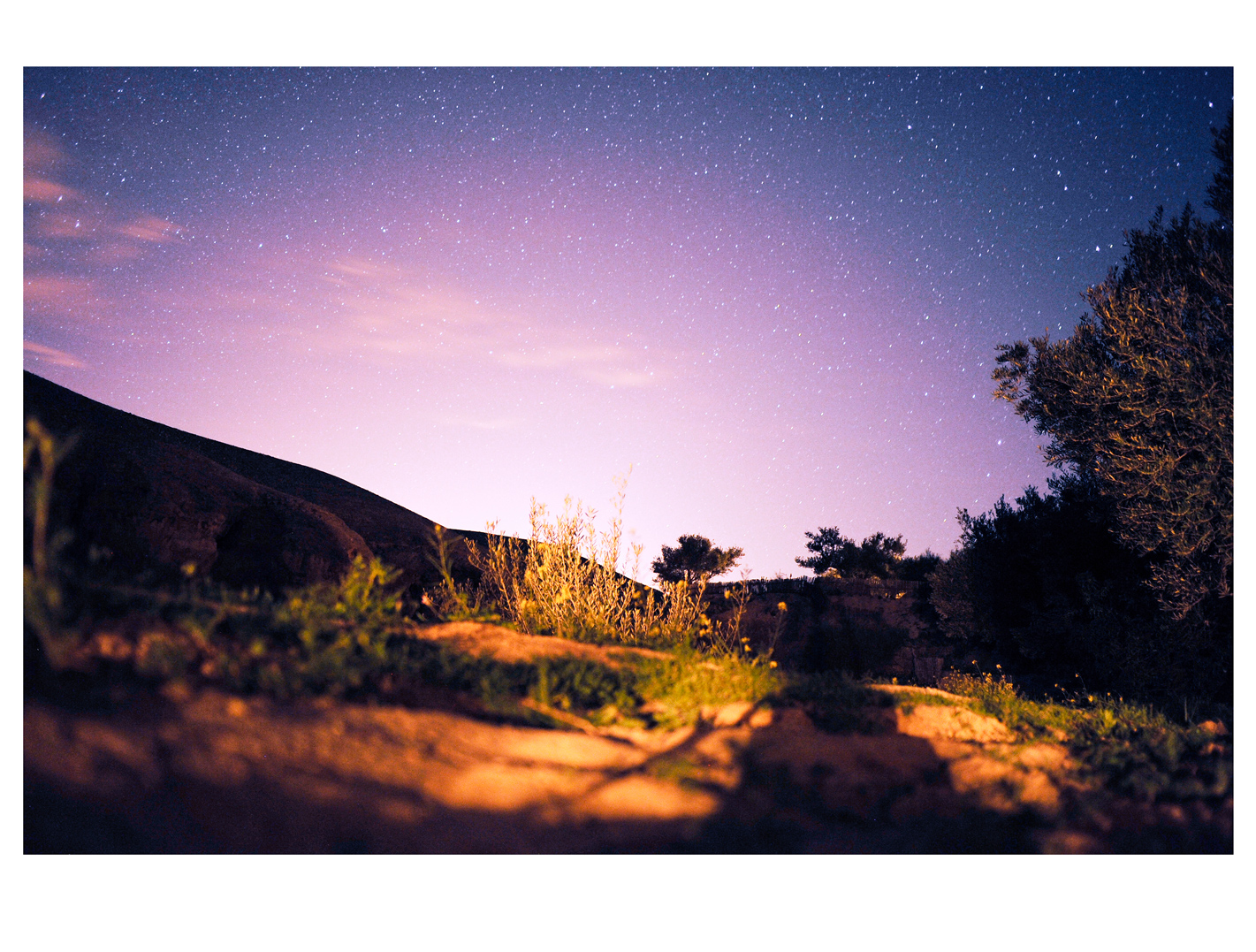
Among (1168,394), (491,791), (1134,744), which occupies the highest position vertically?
(1168,394)

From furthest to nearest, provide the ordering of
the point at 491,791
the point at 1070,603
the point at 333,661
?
the point at 1070,603 < the point at 333,661 < the point at 491,791

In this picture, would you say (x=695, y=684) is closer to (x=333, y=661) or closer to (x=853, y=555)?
(x=333, y=661)

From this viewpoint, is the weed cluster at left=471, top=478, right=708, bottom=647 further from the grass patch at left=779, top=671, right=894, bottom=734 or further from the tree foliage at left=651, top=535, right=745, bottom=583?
the tree foliage at left=651, top=535, right=745, bottom=583

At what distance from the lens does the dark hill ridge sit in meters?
5.92

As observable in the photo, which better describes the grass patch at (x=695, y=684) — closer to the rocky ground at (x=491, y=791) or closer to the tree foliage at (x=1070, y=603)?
the rocky ground at (x=491, y=791)

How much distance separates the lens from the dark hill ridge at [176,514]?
592 centimetres

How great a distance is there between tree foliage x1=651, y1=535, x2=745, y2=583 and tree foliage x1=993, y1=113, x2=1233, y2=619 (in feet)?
47.8

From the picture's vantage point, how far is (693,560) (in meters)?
23.5

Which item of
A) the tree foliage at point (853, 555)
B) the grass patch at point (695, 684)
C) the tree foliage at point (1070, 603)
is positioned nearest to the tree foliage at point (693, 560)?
the tree foliage at point (853, 555)

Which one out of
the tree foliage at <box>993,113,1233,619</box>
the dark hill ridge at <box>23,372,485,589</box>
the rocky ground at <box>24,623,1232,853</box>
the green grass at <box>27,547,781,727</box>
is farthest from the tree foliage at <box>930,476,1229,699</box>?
the dark hill ridge at <box>23,372,485,589</box>

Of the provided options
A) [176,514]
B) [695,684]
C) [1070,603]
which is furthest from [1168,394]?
[176,514]

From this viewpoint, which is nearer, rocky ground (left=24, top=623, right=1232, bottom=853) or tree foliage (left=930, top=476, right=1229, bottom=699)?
rocky ground (left=24, top=623, right=1232, bottom=853)

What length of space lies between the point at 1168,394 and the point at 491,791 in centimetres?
817
